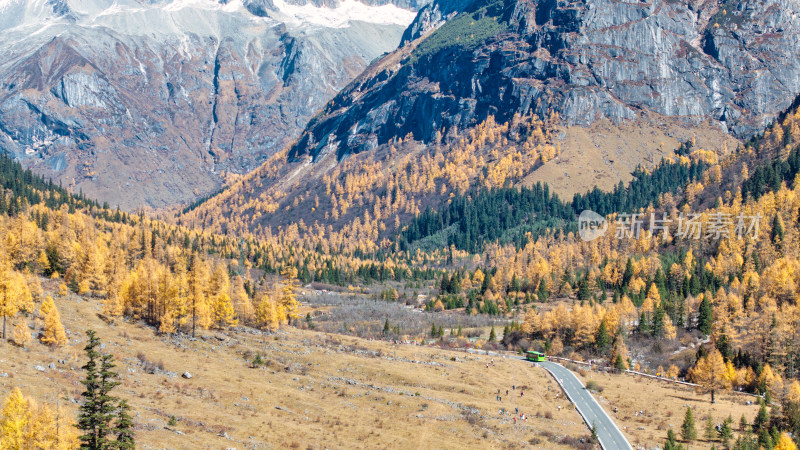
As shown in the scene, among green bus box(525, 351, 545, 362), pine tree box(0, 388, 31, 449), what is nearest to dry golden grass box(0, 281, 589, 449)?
pine tree box(0, 388, 31, 449)

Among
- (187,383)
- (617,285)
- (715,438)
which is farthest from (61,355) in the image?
(617,285)

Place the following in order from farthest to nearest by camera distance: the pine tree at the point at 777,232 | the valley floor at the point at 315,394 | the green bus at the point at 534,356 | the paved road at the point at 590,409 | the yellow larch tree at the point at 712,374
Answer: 1. the pine tree at the point at 777,232
2. the green bus at the point at 534,356
3. the yellow larch tree at the point at 712,374
4. the paved road at the point at 590,409
5. the valley floor at the point at 315,394

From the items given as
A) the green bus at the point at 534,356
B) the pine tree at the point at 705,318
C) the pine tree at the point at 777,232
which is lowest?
the green bus at the point at 534,356

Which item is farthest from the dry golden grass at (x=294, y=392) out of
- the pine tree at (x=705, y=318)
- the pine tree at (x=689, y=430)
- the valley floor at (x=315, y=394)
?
the pine tree at (x=705, y=318)

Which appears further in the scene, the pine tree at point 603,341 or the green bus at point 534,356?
the pine tree at point 603,341

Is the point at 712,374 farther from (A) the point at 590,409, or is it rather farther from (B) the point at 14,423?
(B) the point at 14,423

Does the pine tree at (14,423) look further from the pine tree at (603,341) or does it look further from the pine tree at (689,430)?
the pine tree at (603,341)

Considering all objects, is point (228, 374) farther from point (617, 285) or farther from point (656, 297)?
point (617, 285)
